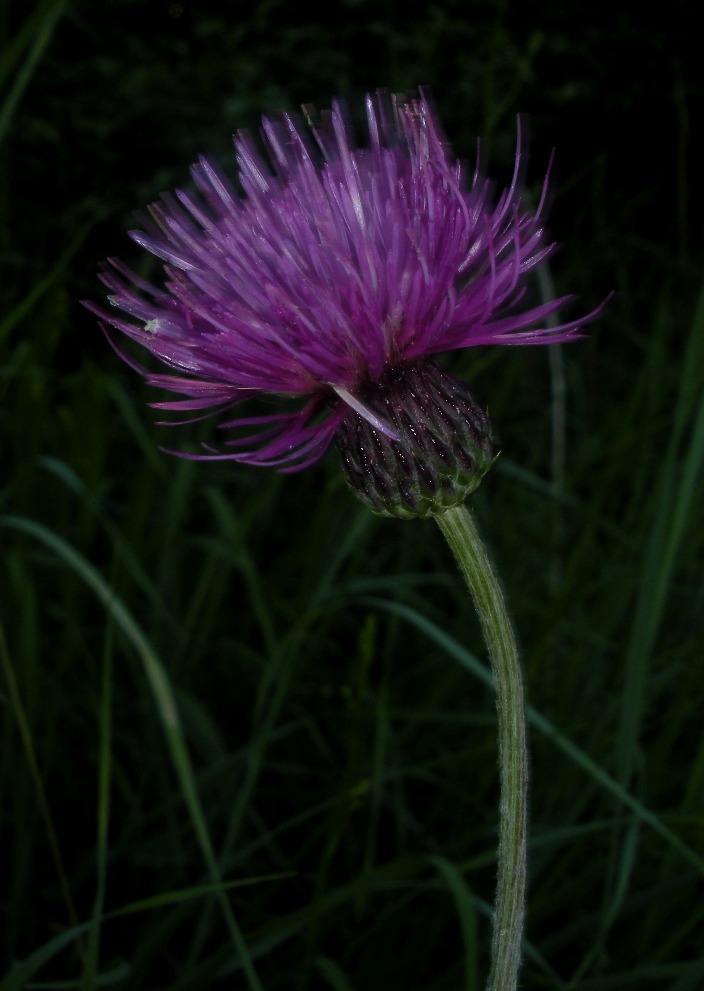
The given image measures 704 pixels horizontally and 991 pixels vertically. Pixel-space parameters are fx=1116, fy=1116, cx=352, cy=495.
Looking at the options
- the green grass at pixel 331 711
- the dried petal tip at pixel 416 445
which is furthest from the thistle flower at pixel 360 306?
the green grass at pixel 331 711

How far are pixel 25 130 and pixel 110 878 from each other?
2.27 m

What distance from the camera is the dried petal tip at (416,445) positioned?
0.63 meters

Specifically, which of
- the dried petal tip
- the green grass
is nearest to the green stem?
the dried petal tip

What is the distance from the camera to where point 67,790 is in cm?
135

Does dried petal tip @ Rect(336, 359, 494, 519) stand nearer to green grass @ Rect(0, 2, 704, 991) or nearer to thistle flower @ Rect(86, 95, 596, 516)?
thistle flower @ Rect(86, 95, 596, 516)

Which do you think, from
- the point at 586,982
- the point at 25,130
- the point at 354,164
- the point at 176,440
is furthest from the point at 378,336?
the point at 25,130

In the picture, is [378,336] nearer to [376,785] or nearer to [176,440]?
[376,785]

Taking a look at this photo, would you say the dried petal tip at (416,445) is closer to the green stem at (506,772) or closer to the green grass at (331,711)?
the green stem at (506,772)

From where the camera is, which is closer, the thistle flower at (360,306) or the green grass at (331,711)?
the thistle flower at (360,306)

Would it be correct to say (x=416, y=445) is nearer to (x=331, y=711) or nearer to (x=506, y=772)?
(x=506, y=772)

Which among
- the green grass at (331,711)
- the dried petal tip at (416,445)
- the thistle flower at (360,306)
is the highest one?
the thistle flower at (360,306)

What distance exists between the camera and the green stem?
556mm

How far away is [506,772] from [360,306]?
26 centimetres

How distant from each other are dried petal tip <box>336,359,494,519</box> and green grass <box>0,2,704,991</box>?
6.6 inches
